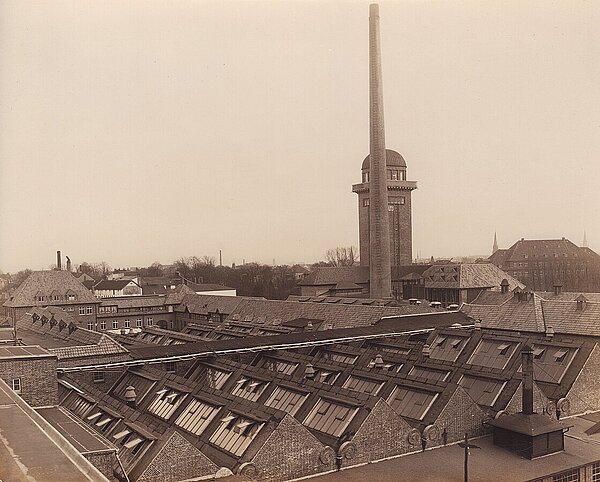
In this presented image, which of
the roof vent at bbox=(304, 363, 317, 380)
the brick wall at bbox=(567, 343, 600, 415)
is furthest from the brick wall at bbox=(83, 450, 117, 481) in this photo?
the brick wall at bbox=(567, 343, 600, 415)

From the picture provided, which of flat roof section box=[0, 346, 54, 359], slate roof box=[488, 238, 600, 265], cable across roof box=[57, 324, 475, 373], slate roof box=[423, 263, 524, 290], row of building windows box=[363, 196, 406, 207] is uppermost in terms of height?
row of building windows box=[363, 196, 406, 207]

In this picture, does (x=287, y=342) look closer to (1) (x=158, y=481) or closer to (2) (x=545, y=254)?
(1) (x=158, y=481)

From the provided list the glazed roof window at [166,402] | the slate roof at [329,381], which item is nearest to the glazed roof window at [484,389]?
the slate roof at [329,381]

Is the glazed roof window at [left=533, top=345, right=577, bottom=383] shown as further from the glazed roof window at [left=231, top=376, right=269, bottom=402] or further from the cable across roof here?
the glazed roof window at [left=231, top=376, right=269, bottom=402]

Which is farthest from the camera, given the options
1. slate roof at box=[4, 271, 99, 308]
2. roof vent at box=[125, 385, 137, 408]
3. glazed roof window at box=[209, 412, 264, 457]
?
slate roof at box=[4, 271, 99, 308]

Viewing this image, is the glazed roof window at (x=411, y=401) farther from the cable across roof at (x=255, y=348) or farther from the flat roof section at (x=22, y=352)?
the flat roof section at (x=22, y=352)

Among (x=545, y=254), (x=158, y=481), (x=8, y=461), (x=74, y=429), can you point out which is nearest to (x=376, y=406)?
(x=158, y=481)

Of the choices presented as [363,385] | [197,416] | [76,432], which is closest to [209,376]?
[197,416]
